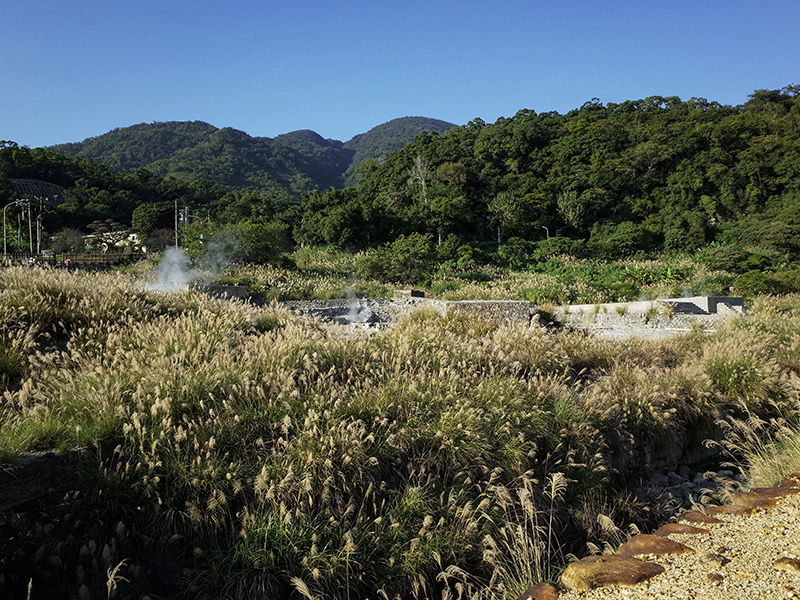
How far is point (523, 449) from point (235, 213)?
3193cm

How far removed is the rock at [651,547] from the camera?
1806 mm

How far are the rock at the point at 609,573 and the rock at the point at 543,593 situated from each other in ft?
0.21

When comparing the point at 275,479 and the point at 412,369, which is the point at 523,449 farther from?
the point at 275,479

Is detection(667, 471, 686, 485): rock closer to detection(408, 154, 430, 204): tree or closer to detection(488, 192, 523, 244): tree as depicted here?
detection(488, 192, 523, 244): tree

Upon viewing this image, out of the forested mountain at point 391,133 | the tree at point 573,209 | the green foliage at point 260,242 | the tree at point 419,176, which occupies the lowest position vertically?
the green foliage at point 260,242

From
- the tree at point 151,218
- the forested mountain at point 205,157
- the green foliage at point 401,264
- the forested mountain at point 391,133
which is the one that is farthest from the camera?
the forested mountain at point 391,133

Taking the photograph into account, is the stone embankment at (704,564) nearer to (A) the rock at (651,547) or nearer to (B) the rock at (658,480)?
(A) the rock at (651,547)

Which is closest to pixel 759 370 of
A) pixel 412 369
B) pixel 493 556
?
pixel 412 369

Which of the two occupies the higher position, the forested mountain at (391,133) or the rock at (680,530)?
the forested mountain at (391,133)

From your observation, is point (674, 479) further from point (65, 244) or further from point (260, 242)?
point (65, 244)

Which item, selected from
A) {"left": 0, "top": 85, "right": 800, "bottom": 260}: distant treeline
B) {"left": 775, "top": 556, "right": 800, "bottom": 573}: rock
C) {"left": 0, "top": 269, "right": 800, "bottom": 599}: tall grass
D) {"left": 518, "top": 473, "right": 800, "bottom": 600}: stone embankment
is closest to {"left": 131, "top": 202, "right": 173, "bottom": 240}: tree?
{"left": 0, "top": 85, "right": 800, "bottom": 260}: distant treeline

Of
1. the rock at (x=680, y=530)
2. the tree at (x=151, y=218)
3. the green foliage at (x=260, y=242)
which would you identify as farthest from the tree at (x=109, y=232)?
the rock at (x=680, y=530)

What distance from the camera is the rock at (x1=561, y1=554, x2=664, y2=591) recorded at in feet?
5.40

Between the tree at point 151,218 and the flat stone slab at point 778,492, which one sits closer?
the flat stone slab at point 778,492
